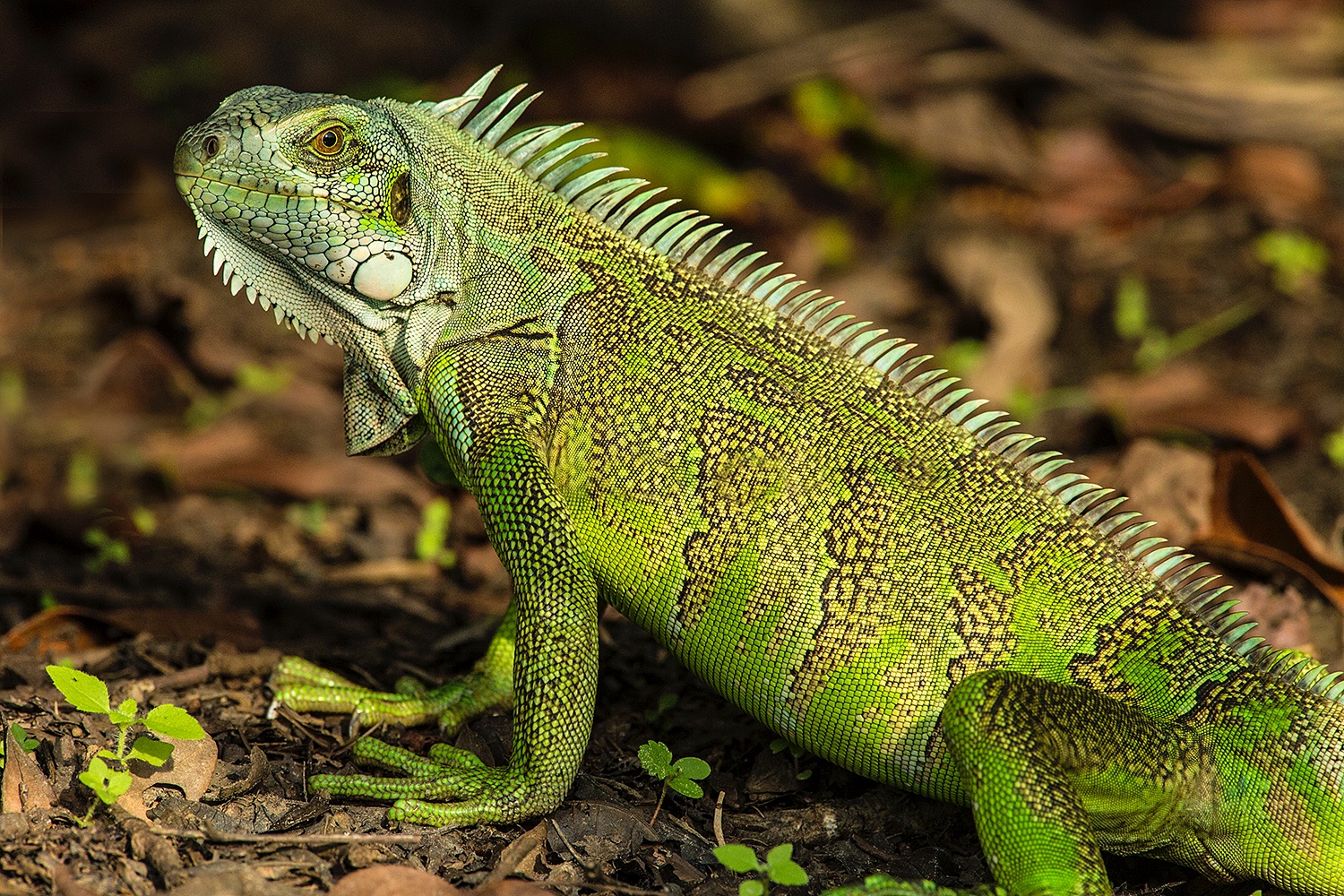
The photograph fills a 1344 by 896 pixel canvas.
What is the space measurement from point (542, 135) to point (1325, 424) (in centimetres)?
521

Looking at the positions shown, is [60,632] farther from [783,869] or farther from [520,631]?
[783,869]

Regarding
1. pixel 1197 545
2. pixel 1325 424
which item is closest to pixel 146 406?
pixel 1197 545

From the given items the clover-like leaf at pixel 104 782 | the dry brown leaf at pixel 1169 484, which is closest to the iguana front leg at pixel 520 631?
the clover-like leaf at pixel 104 782

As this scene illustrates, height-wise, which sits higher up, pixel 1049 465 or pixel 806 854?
pixel 1049 465

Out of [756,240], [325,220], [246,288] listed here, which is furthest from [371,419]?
[756,240]

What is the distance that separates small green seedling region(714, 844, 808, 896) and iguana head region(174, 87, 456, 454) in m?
2.18

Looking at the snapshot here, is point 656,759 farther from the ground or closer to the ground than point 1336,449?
closer to the ground

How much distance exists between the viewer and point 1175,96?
30.5 ft

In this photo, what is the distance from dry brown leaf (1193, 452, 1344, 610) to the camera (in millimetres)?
5594

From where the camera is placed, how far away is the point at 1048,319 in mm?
8523

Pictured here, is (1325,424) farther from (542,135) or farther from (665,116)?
(665,116)

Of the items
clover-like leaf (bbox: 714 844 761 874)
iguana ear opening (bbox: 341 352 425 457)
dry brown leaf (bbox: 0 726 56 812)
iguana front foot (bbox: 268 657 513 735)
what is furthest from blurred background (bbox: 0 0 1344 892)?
clover-like leaf (bbox: 714 844 761 874)

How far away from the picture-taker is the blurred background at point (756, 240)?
636cm

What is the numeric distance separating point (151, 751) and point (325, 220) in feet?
6.55
